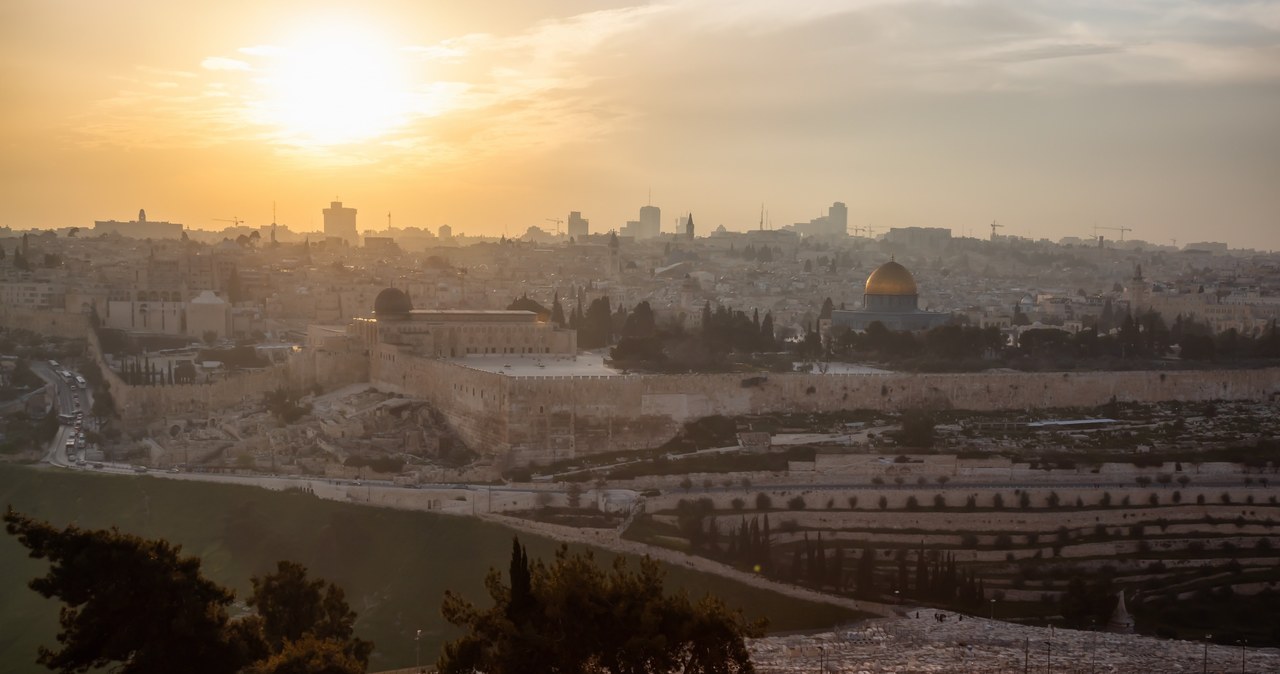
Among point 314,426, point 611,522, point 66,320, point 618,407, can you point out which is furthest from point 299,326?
point 611,522

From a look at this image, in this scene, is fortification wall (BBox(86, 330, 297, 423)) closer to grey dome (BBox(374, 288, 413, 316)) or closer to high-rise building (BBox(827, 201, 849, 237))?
grey dome (BBox(374, 288, 413, 316))

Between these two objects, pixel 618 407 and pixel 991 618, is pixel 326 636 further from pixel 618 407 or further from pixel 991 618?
pixel 618 407

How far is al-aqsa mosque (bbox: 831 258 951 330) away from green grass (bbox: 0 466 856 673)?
74.0 feet

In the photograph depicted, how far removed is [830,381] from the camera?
117 feet

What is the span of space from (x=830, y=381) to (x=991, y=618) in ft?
36.5

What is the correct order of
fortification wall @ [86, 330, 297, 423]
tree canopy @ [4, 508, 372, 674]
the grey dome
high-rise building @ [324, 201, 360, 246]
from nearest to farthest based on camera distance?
tree canopy @ [4, 508, 372, 674] < fortification wall @ [86, 330, 297, 423] < the grey dome < high-rise building @ [324, 201, 360, 246]

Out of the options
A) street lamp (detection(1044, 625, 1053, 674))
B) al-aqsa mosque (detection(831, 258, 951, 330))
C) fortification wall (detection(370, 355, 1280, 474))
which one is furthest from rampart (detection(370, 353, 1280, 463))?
street lamp (detection(1044, 625, 1053, 674))

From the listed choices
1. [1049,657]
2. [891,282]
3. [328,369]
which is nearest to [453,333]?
[328,369]

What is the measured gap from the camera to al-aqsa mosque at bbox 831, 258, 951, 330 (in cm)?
4809

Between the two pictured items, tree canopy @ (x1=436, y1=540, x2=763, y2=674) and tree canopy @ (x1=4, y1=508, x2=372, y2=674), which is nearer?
tree canopy @ (x1=436, y1=540, x2=763, y2=674)

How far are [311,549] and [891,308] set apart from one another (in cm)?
2596

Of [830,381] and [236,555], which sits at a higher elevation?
[830,381]

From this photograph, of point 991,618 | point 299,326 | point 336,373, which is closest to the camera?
point 991,618

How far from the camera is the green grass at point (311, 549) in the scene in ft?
81.7
